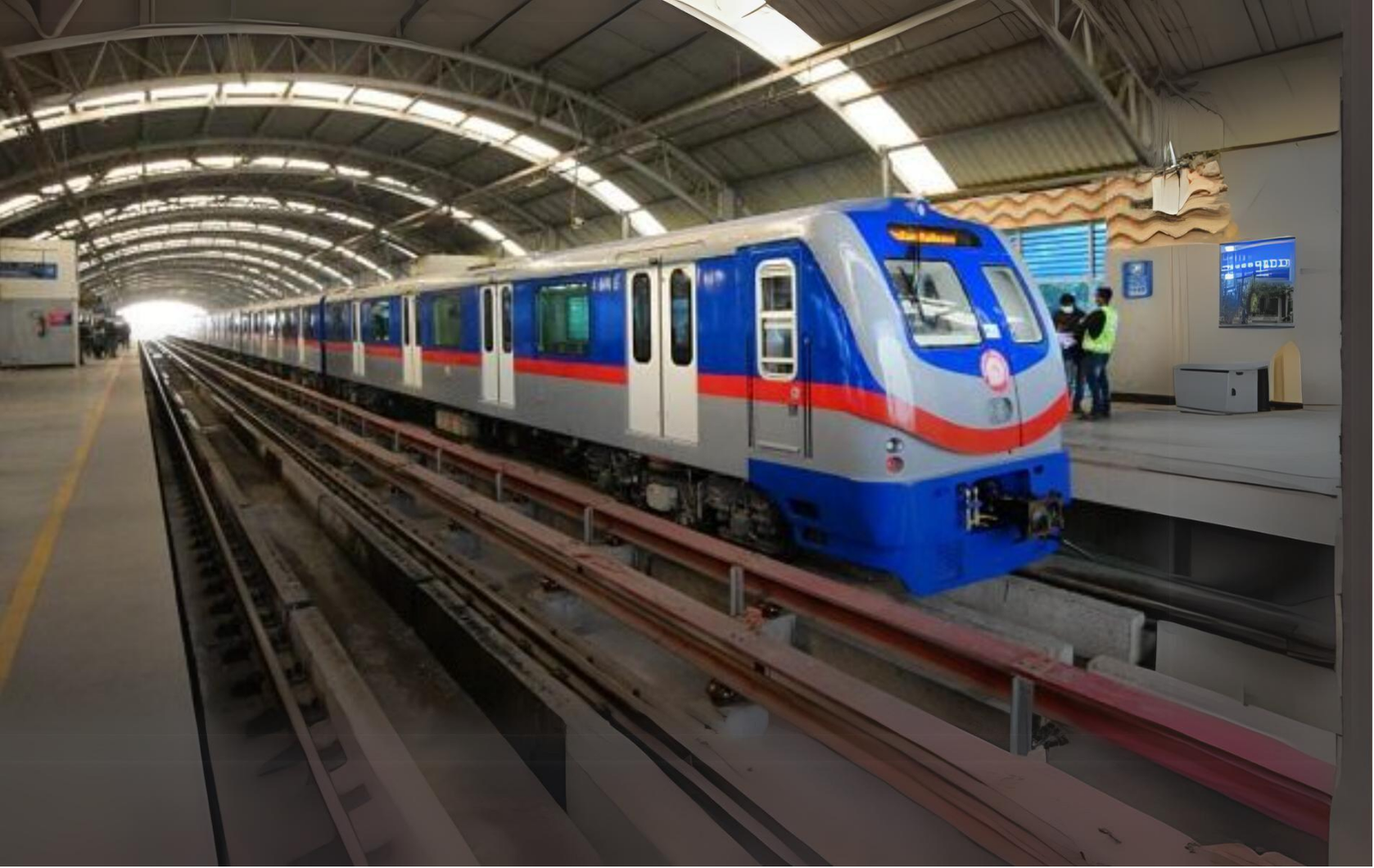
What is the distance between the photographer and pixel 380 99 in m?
21.0

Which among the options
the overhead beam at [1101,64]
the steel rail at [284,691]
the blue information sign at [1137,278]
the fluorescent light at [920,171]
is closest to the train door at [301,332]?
the steel rail at [284,691]

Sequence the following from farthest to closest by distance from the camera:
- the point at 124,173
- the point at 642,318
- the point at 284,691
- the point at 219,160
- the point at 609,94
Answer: the point at 124,173
the point at 219,160
the point at 609,94
the point at 642,318
the point at 284,691

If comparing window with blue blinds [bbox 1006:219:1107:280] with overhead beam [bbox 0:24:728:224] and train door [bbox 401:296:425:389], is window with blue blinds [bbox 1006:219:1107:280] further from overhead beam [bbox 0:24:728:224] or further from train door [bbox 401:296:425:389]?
train door [bbox 401:296:425:389]

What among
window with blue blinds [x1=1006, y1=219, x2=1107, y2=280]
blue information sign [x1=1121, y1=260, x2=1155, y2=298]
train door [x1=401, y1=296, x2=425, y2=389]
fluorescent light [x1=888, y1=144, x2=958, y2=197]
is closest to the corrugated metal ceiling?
fluorescent light [x1=888, y1=144, x2=958, y2=197]

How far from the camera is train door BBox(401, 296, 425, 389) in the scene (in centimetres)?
1394

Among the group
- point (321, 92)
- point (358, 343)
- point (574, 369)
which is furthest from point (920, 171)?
point (321, 92)

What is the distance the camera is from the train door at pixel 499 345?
10391mm

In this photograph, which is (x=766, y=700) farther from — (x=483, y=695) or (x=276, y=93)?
(x=276, y=93)

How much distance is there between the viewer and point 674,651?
4930 mm

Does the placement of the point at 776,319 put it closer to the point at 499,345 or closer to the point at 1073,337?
the point at 499,345

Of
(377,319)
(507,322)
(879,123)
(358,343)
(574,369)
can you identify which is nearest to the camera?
(574,369)

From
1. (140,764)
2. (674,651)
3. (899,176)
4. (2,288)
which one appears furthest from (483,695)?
(2,288)

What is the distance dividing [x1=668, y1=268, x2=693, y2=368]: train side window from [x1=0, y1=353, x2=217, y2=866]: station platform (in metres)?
3.82

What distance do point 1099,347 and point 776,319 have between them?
6.07 m
